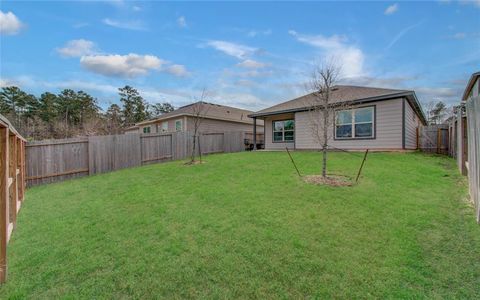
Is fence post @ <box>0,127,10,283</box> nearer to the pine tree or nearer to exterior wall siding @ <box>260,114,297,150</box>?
exterior wall siding @ <box>260,114,297,150</box>

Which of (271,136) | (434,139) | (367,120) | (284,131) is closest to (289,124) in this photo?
(284,131)

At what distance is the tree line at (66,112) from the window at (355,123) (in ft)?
86.0

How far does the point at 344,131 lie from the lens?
13.3 m

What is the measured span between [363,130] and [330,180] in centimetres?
767

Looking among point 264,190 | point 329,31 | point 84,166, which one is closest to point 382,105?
point 329,31

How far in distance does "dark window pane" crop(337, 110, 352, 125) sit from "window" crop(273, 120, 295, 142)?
3556 mm

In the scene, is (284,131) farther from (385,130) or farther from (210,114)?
(210,114)

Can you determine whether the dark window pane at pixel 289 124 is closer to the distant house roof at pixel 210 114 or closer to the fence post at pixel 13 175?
the distant house roof at pixel 210 114

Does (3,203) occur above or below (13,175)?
below

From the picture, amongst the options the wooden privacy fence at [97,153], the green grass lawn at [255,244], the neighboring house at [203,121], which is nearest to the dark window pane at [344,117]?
the green grass lawn at [255,244]

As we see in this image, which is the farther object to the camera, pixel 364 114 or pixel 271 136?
pixel 271 136

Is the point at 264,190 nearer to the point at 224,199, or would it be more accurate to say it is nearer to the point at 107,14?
the point at 224,199

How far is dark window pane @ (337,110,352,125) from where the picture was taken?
42.9 feet

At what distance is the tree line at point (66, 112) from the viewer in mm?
28392
